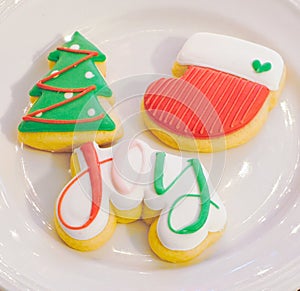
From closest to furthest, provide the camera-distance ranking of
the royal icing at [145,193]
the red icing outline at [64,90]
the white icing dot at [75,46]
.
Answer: the royal icing at [145,193] < the red icing outline at [64,90] < the white icing dot at [75,46]

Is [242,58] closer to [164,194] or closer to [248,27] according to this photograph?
[248,27]

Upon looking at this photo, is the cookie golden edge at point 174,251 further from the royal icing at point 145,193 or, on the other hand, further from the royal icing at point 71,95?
the royal icing at point 71,95

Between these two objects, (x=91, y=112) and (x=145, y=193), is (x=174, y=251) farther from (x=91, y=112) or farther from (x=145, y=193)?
(x=91, y=112)

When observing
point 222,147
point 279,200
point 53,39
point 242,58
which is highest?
point 53,39

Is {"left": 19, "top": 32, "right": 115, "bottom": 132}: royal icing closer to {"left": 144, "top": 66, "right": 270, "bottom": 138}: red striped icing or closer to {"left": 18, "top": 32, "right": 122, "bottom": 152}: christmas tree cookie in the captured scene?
{"left": 18, "top": 32, "right": 122, "bottom": 152}: christmas tree cookie

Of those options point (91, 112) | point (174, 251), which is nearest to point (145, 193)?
point (174, 251)

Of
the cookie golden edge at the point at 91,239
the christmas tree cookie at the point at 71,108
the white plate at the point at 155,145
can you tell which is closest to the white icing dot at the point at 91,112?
the christmas tree cookie at the point at 71,108

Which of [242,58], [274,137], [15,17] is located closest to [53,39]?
[15,17]

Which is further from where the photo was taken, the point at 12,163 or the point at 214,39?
the point at 214,39
